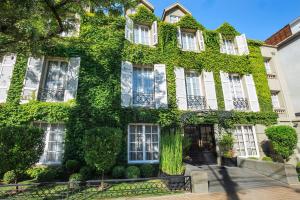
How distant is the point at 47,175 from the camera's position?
727 centimetres

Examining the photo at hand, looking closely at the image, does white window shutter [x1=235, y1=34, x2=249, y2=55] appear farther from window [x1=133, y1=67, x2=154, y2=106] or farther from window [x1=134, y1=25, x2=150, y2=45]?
window [x1=133, y1=67, x2=154, y2=106]

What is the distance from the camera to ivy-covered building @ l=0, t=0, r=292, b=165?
28.6 ft

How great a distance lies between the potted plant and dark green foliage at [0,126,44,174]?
8926 millimetres

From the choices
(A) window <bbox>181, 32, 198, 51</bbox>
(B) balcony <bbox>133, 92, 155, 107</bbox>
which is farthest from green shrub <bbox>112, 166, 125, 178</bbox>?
(A) window <bbox>181, 32, 198, 51</bbox>

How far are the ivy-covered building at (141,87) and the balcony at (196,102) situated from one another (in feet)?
0.20

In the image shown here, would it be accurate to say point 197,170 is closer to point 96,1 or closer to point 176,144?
point 176,144

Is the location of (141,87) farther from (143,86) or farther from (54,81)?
(54,81)

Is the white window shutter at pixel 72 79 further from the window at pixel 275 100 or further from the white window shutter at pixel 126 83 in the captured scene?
the window at pixel 275 100

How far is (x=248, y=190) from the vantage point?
609cm

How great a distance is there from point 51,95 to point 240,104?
1116 centimetres

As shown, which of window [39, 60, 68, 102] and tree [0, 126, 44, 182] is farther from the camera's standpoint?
window [39, 60, 68, 102]

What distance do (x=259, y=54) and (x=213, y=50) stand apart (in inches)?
147

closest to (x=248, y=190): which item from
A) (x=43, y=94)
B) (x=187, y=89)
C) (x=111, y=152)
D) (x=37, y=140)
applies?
(x=111, y=152)

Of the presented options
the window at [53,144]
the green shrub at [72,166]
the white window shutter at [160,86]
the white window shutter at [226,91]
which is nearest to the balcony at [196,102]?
the white window shutter at [226,91]
